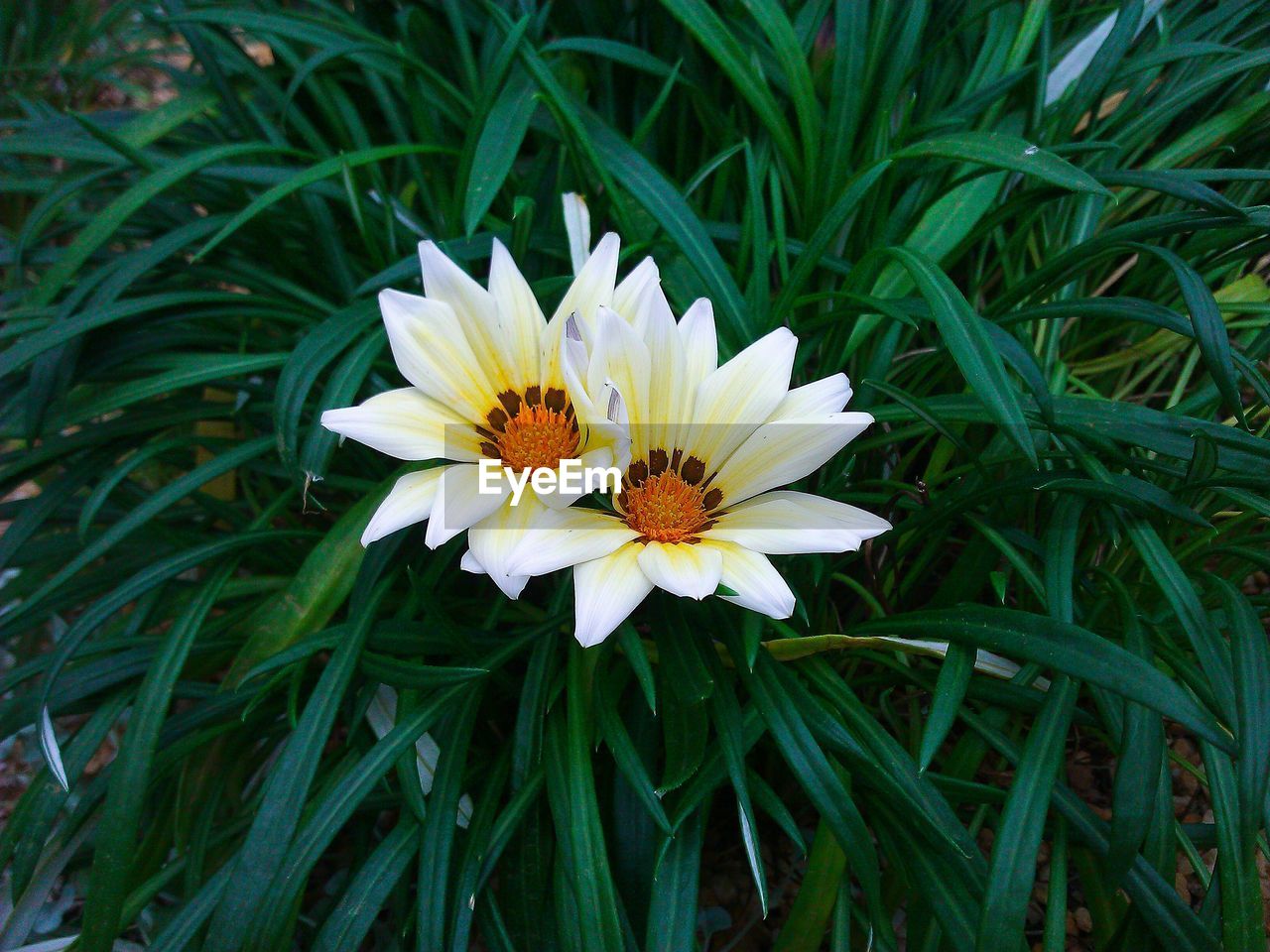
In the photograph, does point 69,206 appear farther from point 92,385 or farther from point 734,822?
point 734,822

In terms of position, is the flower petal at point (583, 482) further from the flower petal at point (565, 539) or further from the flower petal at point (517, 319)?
the flower petal at point (517, 319)

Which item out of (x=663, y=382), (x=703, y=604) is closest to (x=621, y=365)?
(x=663, y=382)

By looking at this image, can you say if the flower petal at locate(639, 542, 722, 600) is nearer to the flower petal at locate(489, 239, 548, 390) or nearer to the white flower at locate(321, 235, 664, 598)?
the white flower at locate(321, 235, 664, 598)

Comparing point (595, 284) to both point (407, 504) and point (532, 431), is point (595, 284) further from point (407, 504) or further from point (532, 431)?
point (407, 504)

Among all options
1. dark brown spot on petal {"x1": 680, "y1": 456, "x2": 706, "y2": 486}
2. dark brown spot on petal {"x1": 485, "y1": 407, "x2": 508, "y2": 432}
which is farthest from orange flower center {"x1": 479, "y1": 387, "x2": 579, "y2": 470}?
dark brown spot on petal {"x1": 680, "y1": 456, "x2": 706, "y2": 486}

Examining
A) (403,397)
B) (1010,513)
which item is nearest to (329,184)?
(403,397)

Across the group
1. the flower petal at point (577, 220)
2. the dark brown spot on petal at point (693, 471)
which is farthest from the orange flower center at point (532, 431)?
the flower petal at point (577, 220)
